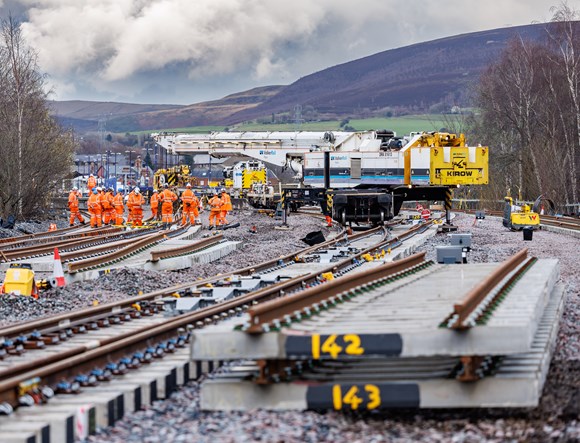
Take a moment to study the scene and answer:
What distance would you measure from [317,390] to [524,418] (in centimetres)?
142

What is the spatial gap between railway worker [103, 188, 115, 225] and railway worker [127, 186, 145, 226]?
1899 mm

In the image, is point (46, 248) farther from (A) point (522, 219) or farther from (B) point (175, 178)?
(B) point (175, 178)

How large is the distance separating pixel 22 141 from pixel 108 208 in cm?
842

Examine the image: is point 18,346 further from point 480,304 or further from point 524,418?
point 524,418

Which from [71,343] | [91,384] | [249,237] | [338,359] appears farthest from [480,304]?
[249,237]

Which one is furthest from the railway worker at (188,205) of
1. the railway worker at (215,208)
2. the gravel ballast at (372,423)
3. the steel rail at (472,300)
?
the gravel ballast at (372,423)

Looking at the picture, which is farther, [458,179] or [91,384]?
[458,179]

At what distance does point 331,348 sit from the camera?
796 cm

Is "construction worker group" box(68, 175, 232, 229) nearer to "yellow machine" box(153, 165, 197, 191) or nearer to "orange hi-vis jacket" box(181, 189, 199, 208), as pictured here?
"orange hi-vis jacket" box(181, 189, 199, 208)

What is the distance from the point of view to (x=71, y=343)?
11047mm

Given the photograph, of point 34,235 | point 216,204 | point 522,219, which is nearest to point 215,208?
point 216,204

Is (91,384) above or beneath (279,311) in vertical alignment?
beneath

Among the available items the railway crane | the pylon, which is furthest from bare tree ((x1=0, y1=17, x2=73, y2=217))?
the pylon

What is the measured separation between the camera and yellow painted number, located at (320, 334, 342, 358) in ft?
26.1
